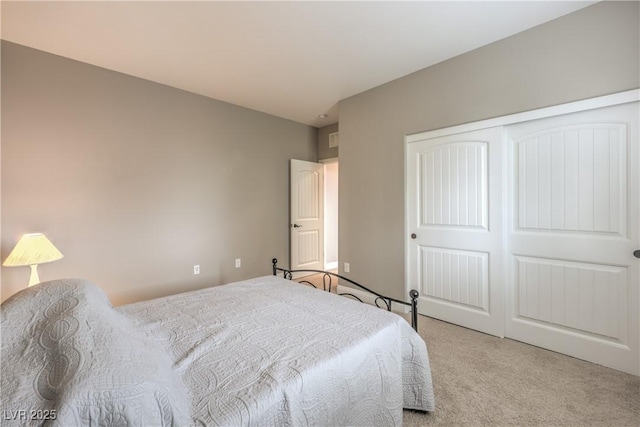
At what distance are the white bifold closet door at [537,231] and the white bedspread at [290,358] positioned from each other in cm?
147

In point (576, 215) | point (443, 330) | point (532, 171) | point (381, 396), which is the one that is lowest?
point (443, 330)

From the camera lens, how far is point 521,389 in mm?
1784

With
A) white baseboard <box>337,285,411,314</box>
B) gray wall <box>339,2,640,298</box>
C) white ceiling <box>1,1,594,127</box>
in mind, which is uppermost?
white ceiling <box>1,1,594,127</box>

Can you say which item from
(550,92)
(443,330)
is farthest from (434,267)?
(550,92)

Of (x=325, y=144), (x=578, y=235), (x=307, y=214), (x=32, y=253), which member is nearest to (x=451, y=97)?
(x=578, y=235)

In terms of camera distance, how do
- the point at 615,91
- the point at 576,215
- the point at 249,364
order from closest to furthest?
the point at 249,364
the point at 615,91
the point at 576,215

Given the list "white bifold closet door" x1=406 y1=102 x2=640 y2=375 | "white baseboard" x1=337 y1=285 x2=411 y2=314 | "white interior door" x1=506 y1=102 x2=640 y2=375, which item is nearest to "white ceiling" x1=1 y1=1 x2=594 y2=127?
"white bifold closet door" x1=406 y1=102 x2=640 y2=375

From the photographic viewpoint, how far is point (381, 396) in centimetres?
128

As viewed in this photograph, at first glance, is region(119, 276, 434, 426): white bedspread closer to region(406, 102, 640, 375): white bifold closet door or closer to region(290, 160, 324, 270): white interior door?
region(406, 102, 640, 375): white bifold closet door

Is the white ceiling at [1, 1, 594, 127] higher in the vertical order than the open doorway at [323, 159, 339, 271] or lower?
higher

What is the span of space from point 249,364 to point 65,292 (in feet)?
2.76

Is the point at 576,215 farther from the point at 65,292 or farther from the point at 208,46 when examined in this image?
the point at 208,46

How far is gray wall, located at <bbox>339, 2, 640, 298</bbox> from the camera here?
1981mm

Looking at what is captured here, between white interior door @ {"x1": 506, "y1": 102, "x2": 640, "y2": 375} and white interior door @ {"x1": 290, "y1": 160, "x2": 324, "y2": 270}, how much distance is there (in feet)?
9.46
